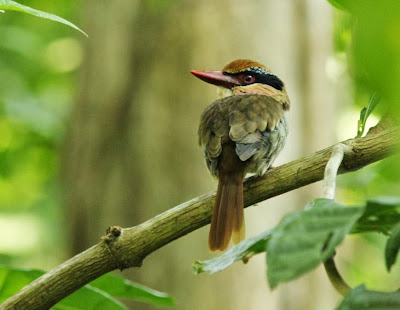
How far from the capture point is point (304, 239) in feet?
2.07

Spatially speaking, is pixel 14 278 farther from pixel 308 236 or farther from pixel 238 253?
pixel 308 236

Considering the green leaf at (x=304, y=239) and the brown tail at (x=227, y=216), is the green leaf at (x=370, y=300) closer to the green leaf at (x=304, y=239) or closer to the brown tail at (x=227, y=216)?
the green leaf at (x=304, y=239)

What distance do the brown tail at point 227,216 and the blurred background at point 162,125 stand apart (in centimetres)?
280

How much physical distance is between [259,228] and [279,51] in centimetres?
154

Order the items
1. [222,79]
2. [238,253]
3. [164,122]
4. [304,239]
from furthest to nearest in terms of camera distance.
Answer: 1. [164,122]
2. [222,79]
3. [238,253]
4. [304,239]

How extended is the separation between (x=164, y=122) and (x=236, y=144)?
301 centimetres

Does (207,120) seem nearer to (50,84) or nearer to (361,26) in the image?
(361,26)

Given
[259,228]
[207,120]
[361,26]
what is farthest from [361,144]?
[259,228]

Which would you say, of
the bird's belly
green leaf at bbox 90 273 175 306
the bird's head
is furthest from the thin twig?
the bird's head

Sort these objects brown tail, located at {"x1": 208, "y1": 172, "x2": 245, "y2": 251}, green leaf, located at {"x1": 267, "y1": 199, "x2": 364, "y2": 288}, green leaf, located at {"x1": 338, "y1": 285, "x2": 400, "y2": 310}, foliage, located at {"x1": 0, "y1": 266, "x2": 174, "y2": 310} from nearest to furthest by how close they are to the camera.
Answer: green leaf, located at {"x1": 267, "y1": 199, "x2": 364, "y2": 288} → green leaf, located at {"x1": 338, "y1": 285, "x2": 400, "y2": 310} → foliage, located at {"x1": 0, "y1": 266, "x2": 174, "y2": 310} → brown tail, located at {"x1": 208, "y1": 172, "x2": 245, "y2": 251}

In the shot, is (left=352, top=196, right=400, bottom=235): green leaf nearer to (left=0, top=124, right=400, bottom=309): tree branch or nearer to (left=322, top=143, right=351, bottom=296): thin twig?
(left=322, top=143, right=351, bottom=296): thin twig

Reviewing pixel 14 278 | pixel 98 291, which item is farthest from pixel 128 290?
pixel 14 278

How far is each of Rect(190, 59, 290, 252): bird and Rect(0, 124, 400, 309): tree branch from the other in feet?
2.15

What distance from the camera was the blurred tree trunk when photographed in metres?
5.38
